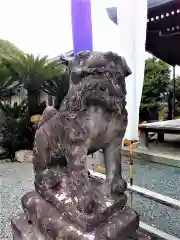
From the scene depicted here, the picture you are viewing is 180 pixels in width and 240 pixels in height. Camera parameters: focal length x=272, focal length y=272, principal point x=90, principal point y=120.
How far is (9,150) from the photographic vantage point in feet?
16.3

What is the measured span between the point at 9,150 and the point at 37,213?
3786 millimetres

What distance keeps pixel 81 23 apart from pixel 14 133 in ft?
10.3

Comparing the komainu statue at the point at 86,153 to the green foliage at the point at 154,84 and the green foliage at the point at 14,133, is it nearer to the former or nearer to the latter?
the green foliage at the point at 14,133

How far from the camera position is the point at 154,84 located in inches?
329

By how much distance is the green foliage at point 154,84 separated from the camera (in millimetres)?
8367

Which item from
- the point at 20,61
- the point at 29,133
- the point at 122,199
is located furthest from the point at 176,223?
the point at 20,61

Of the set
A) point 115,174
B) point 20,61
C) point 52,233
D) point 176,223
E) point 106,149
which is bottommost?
point 176,223

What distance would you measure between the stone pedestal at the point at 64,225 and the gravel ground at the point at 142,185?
70cm

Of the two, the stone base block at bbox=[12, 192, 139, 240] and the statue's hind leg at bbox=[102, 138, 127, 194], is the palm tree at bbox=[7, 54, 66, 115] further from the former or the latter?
the statue's hind leg at bbox=[102, 138, 127, 194]

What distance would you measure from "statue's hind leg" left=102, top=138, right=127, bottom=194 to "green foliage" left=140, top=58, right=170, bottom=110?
7250mm

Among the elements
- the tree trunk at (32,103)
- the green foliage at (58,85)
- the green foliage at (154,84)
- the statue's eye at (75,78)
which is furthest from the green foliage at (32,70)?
the statue's eye at (75,78)

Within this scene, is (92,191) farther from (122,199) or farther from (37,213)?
(37,213)

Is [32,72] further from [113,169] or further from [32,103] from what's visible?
[113,169]

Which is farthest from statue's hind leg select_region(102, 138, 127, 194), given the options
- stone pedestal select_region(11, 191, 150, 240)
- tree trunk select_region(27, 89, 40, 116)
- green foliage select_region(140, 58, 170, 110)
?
green foliage select_region(140, 58, 170, 110)
